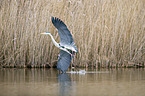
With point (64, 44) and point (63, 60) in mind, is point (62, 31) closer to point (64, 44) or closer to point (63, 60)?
point (64, 44)

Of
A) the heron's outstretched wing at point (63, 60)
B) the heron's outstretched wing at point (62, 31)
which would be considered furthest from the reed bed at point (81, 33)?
the heron's outstretched wing at point (62, 31)

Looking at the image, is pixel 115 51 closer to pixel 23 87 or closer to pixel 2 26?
pixel 2 26

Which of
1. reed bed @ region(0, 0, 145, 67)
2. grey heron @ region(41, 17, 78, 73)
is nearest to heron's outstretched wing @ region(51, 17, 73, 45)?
grey heron @ region(41, 17, 78, 73)

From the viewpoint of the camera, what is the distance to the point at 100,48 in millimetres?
12695

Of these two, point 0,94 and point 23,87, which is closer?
point 0,94

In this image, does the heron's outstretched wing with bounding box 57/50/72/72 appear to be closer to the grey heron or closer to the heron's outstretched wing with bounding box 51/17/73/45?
the grey heron

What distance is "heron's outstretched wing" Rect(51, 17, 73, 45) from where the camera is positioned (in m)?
10.1

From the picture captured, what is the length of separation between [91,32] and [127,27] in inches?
48.5

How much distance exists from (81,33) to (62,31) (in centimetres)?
258

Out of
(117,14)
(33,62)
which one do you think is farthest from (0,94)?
(117,14)

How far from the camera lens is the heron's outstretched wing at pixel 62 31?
10.1m

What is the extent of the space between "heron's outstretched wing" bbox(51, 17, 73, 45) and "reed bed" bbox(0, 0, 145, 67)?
2.32 m

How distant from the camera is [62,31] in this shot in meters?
10.2

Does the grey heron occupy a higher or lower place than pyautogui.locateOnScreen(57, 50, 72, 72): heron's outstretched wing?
higher
